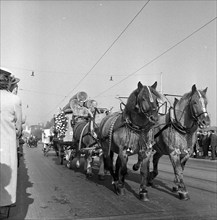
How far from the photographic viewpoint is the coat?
3.31 m

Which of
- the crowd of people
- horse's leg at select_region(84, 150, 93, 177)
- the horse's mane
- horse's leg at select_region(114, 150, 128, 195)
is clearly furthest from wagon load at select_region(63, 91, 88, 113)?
the crowd of people

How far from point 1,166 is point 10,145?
0.80ft

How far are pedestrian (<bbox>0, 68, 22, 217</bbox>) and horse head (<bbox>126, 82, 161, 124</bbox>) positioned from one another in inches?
128

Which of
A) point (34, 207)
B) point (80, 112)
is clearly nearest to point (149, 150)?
point (34, 207)

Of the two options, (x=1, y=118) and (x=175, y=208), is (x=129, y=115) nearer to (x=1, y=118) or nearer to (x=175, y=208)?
(x=175, y=208)

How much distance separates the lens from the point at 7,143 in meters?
3.37

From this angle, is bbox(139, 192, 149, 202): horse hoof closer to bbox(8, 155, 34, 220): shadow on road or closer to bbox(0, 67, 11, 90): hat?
bbox(8, 155, 34, 220): shadow on road

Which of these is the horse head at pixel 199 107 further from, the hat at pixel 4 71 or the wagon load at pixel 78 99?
the wagon load at pixel 78 99

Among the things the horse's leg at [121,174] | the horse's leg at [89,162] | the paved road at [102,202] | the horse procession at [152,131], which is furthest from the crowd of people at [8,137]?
the horse's leg at [89,162]

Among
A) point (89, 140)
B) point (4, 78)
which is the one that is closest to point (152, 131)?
point (4, 78)

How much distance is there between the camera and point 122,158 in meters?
6.75

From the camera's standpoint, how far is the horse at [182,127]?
21.5 ft

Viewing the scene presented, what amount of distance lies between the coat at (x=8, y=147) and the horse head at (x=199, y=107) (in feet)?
13.8

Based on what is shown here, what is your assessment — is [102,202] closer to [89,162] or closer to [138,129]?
[138,129]
